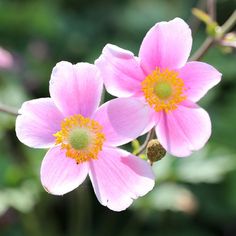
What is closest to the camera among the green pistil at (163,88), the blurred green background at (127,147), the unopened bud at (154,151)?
the unopened bud at (154,151)

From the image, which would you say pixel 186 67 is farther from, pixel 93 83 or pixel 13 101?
pixel 13 101

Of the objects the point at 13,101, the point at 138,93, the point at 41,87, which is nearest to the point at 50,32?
the point at 41,87

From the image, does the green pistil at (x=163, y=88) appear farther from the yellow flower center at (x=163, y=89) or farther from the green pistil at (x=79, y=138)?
the green pistil at (x=79, y=138)

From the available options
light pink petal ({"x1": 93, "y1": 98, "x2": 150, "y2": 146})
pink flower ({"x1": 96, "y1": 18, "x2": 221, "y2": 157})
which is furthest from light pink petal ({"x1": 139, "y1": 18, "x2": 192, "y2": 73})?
light pink petal ({"x1": 93, "y1": 98, "x2": 150, "y2": 146})

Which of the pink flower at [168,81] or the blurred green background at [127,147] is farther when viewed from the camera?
the blurred green background at [127,147]

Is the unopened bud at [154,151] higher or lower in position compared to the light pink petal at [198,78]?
lower

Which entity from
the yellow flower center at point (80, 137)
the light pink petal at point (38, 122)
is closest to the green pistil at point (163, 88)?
the yellow flower center at point (80, 137)

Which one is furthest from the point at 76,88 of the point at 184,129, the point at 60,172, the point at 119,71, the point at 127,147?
the point at 127,147
